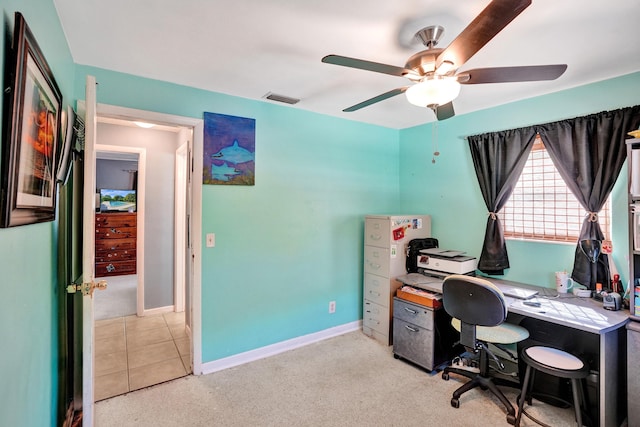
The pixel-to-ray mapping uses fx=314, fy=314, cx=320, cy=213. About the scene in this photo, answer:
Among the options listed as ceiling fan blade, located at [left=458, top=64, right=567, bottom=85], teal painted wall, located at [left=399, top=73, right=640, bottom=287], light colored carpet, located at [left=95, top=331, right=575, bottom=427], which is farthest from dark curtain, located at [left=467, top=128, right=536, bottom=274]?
ceiling fan blade, located at [left=458, top=64, right=567, bottom=85]

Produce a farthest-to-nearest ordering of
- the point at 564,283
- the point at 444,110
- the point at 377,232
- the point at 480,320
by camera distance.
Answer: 1. the point at 377,232
2. the point at 564,283
3. the point at 480,320
4. the point at 444,110

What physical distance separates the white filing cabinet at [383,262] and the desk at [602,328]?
3.54 feet

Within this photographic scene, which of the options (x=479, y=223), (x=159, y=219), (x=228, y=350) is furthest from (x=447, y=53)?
(x=159, y=219)

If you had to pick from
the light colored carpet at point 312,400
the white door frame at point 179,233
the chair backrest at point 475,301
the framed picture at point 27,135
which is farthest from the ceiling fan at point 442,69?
the white door frame at point 179,233

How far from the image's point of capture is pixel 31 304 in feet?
4.15

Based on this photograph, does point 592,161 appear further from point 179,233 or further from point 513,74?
point 179,233

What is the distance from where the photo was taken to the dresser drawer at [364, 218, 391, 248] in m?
3.14

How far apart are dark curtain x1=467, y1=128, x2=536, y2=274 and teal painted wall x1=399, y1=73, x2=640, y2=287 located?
0.10 metres

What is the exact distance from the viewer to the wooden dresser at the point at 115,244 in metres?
6.01

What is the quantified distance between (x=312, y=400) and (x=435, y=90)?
2186 millimetres

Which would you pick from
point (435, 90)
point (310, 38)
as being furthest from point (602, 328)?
point (310, 38)

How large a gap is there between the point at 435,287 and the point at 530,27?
192 centimetres

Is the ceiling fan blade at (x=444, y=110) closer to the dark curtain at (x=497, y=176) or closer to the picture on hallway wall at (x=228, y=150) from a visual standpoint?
the dark curtain at (x=497, y=176)

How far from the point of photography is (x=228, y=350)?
2.73 m
